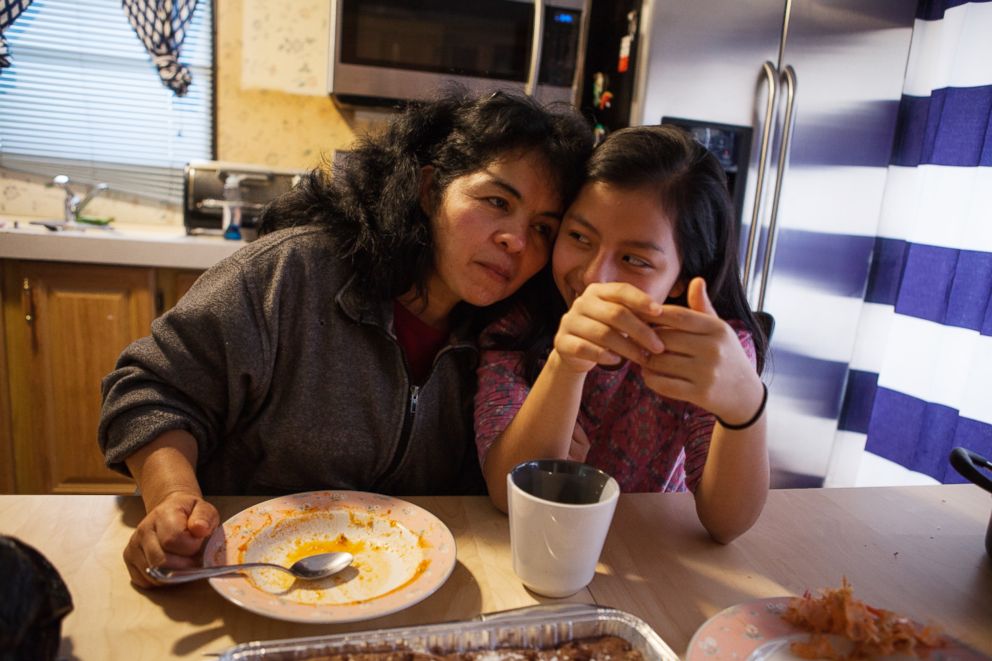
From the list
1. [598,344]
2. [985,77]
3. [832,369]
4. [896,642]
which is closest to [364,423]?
[598,344]

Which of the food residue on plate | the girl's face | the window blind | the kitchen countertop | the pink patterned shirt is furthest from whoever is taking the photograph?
the window blind

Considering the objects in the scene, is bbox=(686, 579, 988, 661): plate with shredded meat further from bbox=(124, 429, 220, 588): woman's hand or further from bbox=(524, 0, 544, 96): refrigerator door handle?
bbox=(524, 0, 544, 96): refrigerator door handle

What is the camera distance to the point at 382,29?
92.2 inches

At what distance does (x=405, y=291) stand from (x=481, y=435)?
0.29 metres

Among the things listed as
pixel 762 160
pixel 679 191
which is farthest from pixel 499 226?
pixel 762 160

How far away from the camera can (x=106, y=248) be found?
6.74ft

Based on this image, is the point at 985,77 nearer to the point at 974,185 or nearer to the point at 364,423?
the point at 974,185

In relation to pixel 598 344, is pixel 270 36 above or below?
above

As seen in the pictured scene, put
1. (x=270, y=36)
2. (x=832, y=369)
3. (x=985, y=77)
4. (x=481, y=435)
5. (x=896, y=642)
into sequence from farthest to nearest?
(x=270, y=36)
(x=832, y=369)
(x=985, y=77)
(x=481, y=435)
(x=896, y=642)

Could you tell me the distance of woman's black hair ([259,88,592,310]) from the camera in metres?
1.04

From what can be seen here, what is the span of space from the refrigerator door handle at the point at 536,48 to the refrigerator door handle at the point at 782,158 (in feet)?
2.79

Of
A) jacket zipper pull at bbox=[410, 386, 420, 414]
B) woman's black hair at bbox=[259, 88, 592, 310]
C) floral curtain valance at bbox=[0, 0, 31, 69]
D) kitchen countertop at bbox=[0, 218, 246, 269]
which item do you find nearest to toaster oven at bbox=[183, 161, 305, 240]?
kitchen countertop at bbox=[0, 218, 246, 269]

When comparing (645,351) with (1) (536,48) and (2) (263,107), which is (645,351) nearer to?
(1) (536,48)

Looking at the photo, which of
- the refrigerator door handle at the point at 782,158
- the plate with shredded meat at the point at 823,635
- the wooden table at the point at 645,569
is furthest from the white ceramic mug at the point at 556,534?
the refrigerator door handle at the point at 782,158
